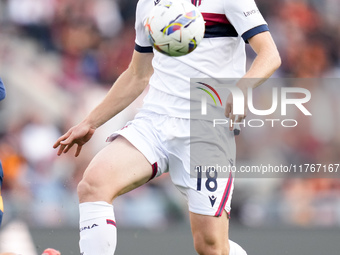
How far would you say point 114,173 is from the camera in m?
Result: 3.61

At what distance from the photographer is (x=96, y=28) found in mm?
8953

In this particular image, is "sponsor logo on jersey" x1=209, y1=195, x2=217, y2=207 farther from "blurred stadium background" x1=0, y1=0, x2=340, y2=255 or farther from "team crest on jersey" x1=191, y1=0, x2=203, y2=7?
"blurred stadium background" x1=0, y1=0, x2=340, y2=255

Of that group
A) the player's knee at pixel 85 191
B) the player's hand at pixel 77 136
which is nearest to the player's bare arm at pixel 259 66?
the player's knee at pixel 85 191

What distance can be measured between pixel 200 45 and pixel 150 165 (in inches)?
29.3

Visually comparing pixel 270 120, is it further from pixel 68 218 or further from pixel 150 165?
pixel 150 165

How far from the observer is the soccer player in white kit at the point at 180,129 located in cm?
362

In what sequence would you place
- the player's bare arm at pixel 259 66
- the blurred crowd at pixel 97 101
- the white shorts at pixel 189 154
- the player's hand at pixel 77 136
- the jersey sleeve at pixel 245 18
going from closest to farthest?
1. the player's bare arm at pixel 259 66
2. the jersey sleeve at pixel 245 18
3. the white shorts at pixel 189 154
4. the player's hand at pixel 77 136
5. the blurred crowd at pixel 97 101

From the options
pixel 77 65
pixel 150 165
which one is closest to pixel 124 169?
pixel 150 165

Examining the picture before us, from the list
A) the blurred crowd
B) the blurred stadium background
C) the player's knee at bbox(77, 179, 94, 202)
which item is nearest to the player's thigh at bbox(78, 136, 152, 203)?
the player's knee at bbox(77, 179, 94, 202)

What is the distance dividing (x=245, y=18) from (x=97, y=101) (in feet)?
15.0

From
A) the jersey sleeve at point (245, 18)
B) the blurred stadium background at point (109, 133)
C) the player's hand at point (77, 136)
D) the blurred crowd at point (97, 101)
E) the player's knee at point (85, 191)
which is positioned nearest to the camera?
the player's knee at point (85, 191)

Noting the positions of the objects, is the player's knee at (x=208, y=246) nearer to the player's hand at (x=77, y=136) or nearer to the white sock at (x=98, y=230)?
the white sock at (x=98, y=230)

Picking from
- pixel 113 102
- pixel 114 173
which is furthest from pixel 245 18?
pixel 114 173

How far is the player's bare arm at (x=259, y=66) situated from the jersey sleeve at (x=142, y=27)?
0.72 m
